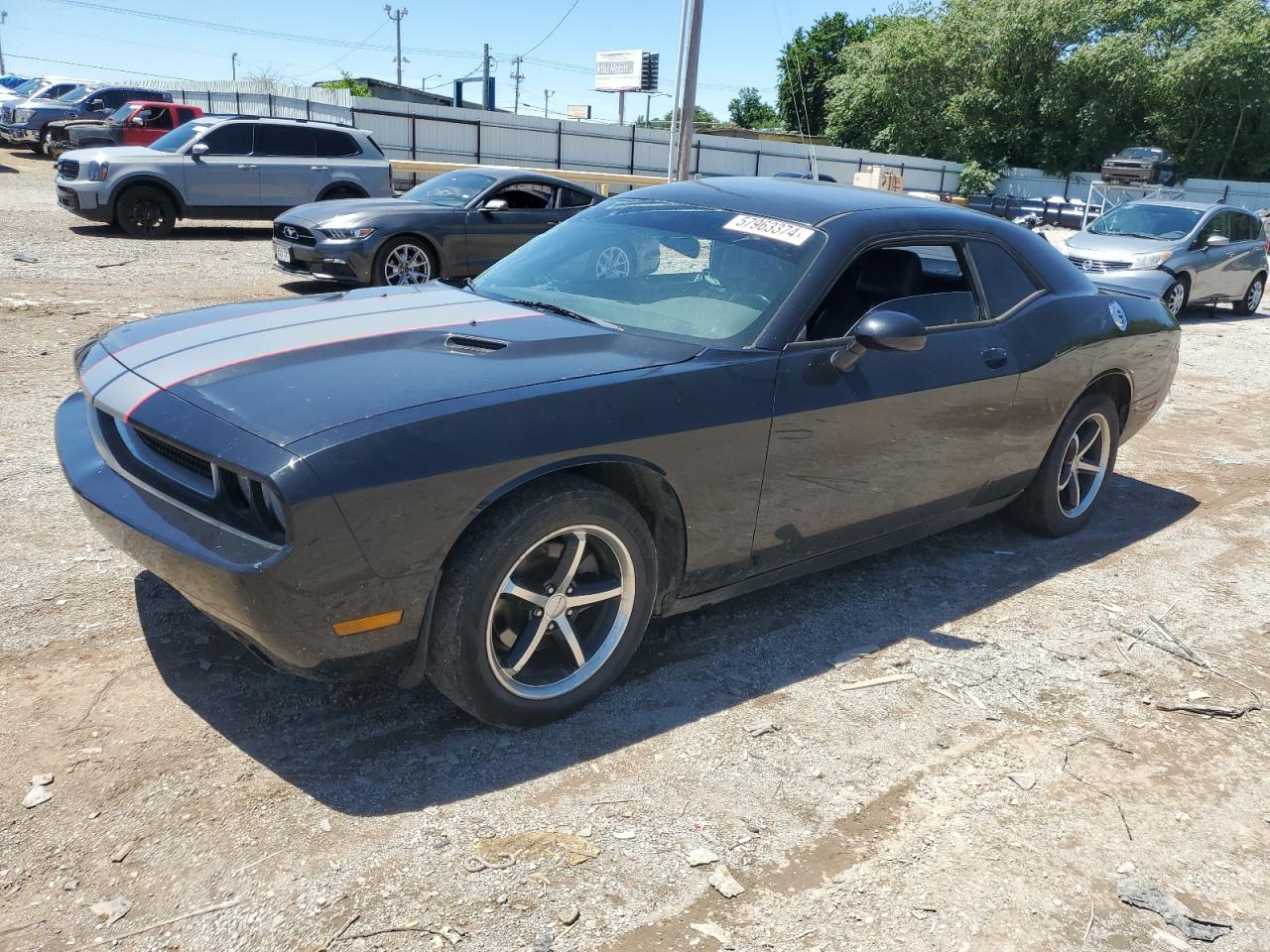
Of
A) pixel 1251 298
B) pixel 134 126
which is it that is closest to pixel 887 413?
pixel 1251 298

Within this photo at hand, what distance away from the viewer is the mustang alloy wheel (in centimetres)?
1029

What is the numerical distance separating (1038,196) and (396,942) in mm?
48424

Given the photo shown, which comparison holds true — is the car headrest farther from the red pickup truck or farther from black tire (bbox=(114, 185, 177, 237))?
the red pickup truck

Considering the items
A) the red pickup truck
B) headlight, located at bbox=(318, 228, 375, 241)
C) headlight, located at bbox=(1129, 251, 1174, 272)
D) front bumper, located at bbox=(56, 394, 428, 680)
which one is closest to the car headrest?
front bumper, located at bbox=(56, 394, 428, 680)

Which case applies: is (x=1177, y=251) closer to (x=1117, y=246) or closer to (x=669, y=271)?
(x=1117, y=246)

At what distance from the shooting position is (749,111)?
84.4 m

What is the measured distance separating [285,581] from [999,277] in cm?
337

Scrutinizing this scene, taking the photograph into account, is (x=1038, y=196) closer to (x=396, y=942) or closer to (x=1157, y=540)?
(x=1157, y=540)

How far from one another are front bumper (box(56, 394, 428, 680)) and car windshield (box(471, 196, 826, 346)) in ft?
4.61

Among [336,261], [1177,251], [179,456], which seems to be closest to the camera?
[179,456]

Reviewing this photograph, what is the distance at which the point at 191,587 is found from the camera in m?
2.71

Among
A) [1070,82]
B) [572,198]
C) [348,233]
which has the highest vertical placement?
[1070,82]

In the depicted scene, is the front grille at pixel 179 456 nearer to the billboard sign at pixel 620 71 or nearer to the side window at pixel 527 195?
the side window at pixel 527 195

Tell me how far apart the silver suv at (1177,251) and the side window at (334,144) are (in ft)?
34.1
